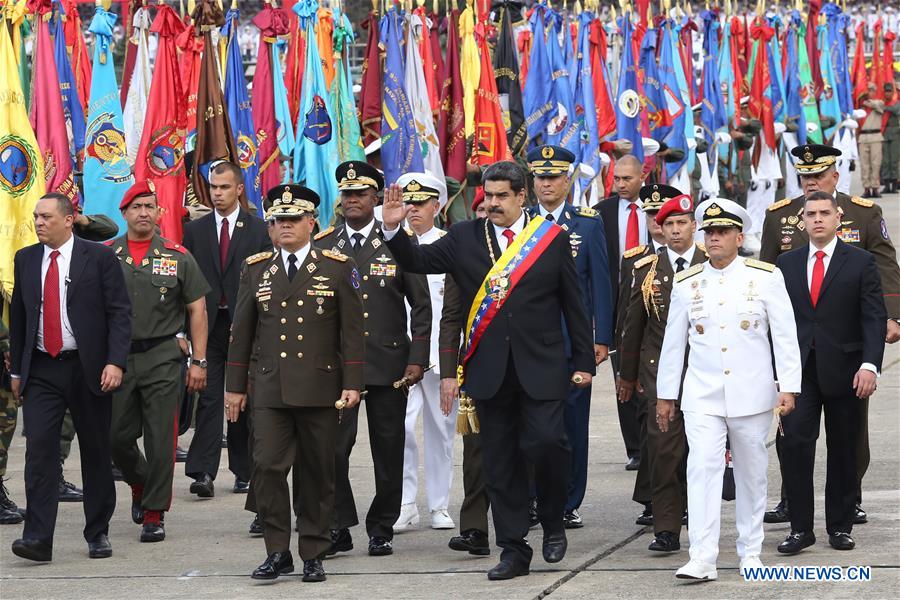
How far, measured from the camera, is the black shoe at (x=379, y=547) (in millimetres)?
8422

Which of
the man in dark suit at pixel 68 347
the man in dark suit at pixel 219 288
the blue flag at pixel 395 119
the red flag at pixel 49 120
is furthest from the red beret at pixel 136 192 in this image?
the blue flag at pixel 395 119

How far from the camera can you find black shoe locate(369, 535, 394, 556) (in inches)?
332

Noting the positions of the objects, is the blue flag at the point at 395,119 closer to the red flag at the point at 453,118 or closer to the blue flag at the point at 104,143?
the red flag at the point at 453,118

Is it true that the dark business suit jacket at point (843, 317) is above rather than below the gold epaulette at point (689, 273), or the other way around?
below

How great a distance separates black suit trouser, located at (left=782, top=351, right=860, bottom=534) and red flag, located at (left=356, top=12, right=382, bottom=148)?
6514 millimetres

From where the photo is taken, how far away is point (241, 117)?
43.5ft

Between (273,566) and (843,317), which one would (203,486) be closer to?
(273,566)

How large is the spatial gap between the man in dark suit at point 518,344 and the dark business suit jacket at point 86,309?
163cm

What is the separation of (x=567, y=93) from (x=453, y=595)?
9.04 meters

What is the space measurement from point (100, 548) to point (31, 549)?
0.42 m

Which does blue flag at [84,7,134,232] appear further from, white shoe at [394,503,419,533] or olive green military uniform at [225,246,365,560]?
olive green military uniform at [225,246,365,560]

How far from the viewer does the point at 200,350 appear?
9.32m

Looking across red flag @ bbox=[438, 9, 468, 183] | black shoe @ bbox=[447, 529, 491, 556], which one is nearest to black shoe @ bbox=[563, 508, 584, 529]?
black shoe @ bbox=[447, 529, 491, 556]

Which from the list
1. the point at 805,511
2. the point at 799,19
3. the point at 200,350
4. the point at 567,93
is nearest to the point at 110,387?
the point at 200,350
